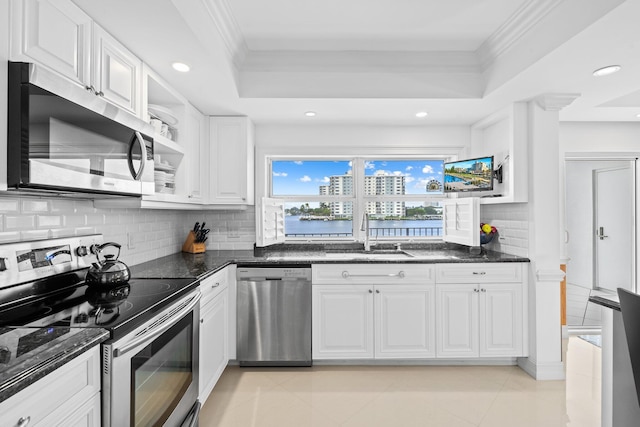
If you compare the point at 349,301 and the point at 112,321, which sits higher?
the point at 112,321

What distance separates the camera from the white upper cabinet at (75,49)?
1.24 meters

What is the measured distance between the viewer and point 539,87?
2.56 m

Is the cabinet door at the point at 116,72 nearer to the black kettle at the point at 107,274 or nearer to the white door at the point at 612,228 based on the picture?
the black kettle at the point at 107,274

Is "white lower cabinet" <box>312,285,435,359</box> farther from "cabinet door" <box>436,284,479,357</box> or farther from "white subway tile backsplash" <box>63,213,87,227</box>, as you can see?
"white subway tile backsplash" <box>63,213,87,227</box>

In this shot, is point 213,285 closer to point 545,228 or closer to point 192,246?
point 192,246

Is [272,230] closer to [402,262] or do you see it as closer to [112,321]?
[402,262]

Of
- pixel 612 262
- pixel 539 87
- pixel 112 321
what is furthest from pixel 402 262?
pixel 612 262

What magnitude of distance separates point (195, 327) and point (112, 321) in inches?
31.1

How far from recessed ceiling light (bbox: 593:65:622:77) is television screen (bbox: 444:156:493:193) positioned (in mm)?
914

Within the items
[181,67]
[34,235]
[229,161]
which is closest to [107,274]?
[34,235]

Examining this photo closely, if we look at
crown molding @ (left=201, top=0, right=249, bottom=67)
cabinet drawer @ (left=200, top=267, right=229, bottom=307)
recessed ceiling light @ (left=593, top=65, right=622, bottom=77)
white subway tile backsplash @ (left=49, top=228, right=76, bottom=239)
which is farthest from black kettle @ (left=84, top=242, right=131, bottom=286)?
recessed ceiling light @ (left=593, top=65, right=622, bottom=77)

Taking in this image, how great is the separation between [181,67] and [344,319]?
7.11ft

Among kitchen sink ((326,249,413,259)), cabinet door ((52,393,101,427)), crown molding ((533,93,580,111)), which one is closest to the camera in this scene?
cabinet door ((52,393,101,427))

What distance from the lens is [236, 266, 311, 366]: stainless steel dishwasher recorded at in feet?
9.50
